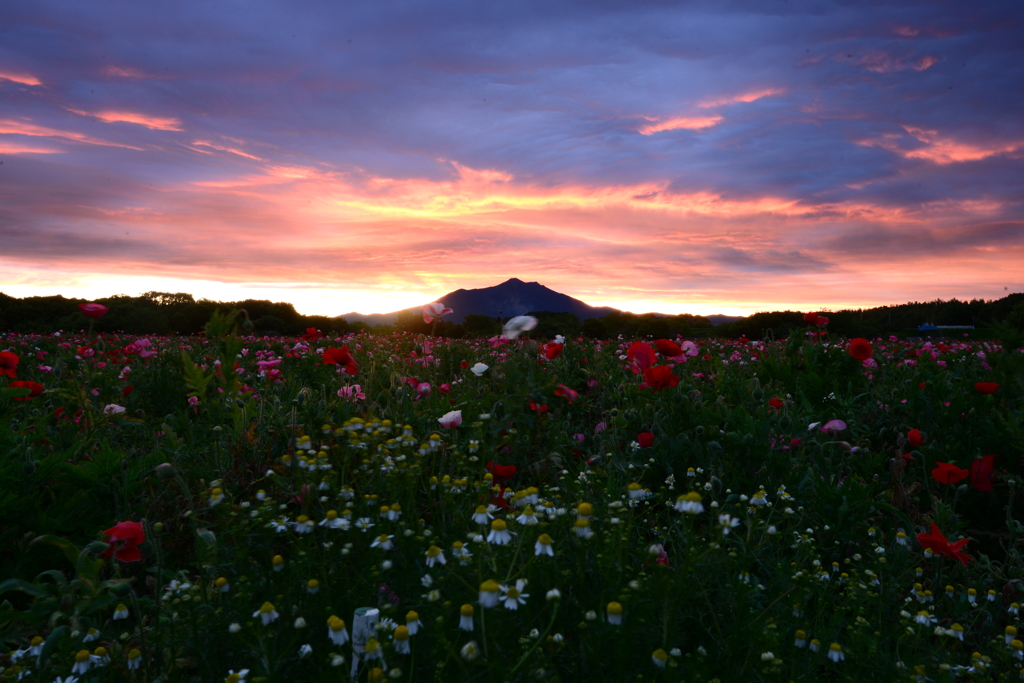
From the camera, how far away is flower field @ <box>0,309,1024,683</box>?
1.56 m

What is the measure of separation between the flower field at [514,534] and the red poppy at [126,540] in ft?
0.04

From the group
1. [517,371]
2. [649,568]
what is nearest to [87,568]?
[649,568]

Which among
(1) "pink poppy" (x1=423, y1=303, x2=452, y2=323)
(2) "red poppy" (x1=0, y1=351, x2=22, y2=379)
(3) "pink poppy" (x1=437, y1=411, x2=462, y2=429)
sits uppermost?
(1) "pink poppy" (x1=423, y1=303, x2=452, y2=323)

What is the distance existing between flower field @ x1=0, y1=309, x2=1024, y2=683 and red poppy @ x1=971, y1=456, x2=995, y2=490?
2 centimetres

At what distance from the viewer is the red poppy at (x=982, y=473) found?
130 inches

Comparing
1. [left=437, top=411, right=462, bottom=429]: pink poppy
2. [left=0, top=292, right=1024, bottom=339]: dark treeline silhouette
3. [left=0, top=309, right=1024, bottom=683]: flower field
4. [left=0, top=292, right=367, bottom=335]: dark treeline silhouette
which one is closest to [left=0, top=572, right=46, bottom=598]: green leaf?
[left=0, top=309, right=1024, bottom=683]: flower field

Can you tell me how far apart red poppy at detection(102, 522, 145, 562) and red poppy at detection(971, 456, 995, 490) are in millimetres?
4502

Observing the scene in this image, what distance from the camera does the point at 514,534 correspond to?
1945mm

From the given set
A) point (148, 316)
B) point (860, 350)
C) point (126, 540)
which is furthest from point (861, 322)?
point (148, 316)

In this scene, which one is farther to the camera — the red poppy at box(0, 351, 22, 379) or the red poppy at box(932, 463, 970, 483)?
the red poppy at box(0, 351, 22, 379)

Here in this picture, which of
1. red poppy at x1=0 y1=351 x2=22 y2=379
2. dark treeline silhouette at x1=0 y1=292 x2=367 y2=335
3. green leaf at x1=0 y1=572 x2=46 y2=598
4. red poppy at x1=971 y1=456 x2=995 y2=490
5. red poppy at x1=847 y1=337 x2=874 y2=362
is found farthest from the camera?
dark treeline silhouette at x1=0 y1=292 x2=367 y2=335

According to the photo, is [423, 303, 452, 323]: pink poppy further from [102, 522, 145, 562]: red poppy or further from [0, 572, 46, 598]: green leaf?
[0, 572, 46, 598]: green leaf

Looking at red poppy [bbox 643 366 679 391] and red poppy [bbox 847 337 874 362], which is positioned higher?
red poppy [bbox 847 337 874 362]

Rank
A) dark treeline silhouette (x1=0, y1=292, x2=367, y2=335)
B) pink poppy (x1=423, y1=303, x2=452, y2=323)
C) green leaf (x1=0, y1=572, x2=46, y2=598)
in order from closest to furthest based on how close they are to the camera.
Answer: green leaf (x1=0, y1=572, x2=46, y2=598) < pink poppy (x1=423, y1=303, x2=452, y2=323) < dark treeline silhouette (x1=0, y1=292, x2=367, y2=335)
